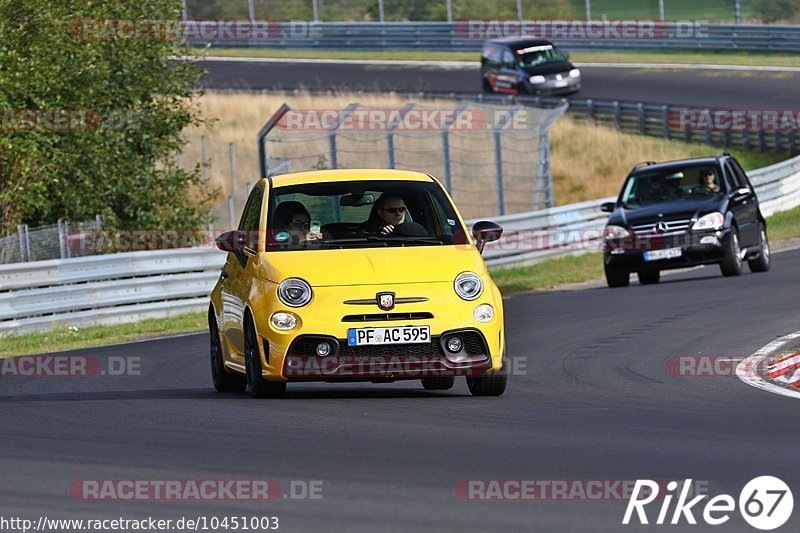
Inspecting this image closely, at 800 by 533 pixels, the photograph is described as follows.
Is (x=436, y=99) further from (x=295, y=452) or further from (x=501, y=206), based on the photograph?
(x=295, y=452)

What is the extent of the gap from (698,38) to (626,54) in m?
2.71

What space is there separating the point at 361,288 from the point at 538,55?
38.9 meters

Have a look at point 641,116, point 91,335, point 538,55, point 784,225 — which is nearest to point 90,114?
point 91,335

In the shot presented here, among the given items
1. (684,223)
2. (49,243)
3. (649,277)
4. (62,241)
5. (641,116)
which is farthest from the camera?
(641,116)

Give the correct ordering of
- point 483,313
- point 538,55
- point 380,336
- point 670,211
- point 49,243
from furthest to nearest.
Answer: point 538,55, point 49,243, point 670,211, point 483,313, point 380,336

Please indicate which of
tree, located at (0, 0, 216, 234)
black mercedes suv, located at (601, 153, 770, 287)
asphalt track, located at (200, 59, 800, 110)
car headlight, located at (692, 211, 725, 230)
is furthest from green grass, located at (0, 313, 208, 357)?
asphalt track, located at (200, 59, 800, 110)

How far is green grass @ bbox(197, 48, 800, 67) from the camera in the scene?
5262cm

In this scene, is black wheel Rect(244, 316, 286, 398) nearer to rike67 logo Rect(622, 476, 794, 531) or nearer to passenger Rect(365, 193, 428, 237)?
passenger Rect(365, 193, 428, 237)

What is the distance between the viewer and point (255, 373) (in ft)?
36.2

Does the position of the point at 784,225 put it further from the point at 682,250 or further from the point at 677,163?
the point at 682,250

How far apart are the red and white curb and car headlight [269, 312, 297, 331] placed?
10.8 ft

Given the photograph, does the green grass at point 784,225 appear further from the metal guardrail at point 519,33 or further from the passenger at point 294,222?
the metal guardrail at point 519,33

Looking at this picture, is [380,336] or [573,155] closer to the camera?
[380,336]

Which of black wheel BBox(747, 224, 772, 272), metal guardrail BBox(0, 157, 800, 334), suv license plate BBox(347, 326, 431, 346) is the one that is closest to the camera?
suv license plate BBox(347, 326, 431, 346)
